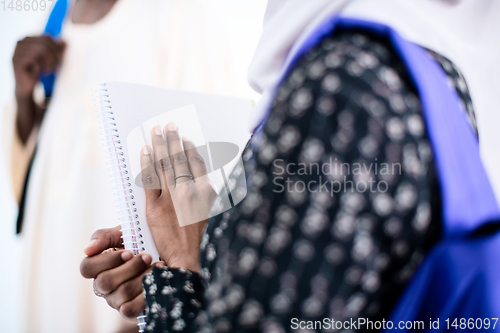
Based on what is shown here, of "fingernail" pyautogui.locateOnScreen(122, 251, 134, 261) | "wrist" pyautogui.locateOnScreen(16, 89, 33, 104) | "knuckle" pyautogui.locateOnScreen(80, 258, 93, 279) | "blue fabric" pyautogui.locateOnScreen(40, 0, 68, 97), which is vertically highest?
"blue fabric" pyautogui.locateOnScreen(40, 0, 68, 97)

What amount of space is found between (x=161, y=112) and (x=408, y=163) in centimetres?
34

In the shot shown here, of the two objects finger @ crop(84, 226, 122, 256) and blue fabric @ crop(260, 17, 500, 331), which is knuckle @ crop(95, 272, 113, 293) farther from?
blue fabric @ crop(260, 17, 500, 331)

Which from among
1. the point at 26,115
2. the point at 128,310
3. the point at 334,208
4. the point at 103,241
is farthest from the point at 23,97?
the point at 334,208

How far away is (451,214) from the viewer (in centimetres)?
22

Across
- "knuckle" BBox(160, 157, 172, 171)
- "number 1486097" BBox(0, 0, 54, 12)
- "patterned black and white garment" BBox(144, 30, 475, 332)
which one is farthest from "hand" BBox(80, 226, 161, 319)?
"number 1486097" BBox(0, 0, 54, 12)

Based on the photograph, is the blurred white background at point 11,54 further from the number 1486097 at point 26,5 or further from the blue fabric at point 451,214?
the blue fabric at point 451,214

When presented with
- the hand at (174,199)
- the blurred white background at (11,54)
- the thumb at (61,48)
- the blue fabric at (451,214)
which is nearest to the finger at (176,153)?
the hand at (174,199)

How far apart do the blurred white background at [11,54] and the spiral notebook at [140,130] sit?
0.95ft

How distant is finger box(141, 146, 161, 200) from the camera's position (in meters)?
0.43

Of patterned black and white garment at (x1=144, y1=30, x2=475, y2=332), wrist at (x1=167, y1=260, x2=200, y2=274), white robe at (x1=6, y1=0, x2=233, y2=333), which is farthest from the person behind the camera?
white robe at (x1=6, y1=0, x2=233, y2=333)

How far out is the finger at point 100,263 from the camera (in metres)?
0.45

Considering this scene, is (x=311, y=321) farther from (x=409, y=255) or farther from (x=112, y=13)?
(x=112, y=13)

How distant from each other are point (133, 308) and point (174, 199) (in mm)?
152

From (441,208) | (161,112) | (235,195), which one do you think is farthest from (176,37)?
(441,208)
